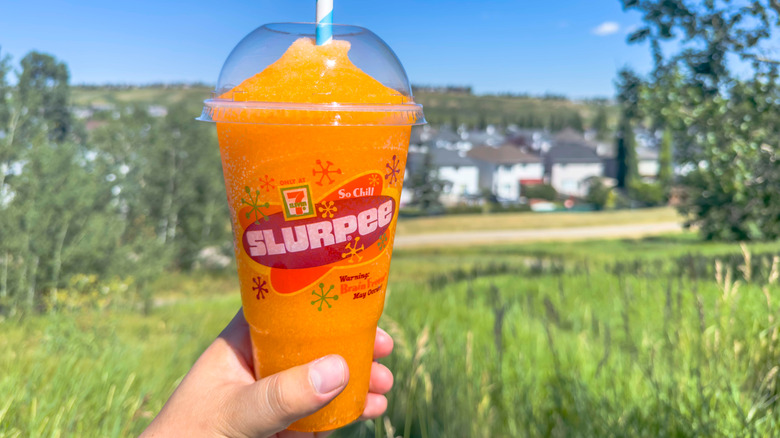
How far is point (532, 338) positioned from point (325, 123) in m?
3.09

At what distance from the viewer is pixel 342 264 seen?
1.46 metres

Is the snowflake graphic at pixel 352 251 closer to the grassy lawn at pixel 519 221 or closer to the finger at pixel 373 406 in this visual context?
the finger at pixel 373 406

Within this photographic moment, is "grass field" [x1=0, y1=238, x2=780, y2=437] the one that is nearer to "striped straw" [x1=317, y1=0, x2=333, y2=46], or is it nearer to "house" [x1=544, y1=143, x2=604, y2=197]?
"striped straw" [x1=317, y1=0, x2=333, y2=46]

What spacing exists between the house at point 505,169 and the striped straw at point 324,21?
198ft

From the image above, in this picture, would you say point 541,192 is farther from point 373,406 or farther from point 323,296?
point 323,296

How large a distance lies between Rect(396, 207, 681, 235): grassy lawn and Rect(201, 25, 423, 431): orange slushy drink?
3621 cm

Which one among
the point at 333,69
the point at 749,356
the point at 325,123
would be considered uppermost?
the point at 333,69

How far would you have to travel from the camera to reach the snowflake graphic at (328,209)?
1398mm

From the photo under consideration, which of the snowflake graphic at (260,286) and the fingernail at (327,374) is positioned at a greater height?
the snowflake graphic at (260,286)

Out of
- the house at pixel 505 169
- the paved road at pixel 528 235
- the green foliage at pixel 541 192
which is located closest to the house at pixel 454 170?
the house at pixel 505 169

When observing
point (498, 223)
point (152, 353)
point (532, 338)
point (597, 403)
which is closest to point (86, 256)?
point (152, 353)

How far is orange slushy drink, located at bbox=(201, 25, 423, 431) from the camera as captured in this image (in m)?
1.39

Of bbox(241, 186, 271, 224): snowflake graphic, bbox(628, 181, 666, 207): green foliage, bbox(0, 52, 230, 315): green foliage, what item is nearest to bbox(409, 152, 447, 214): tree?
bbox(628, 181, 666, 207): green foliage

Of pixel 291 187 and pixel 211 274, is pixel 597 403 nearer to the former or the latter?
pixel 291 187
